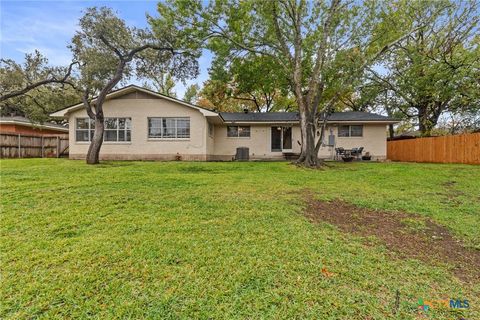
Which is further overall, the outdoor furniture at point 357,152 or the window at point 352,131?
the window at point 352,131

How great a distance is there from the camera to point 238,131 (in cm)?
1844

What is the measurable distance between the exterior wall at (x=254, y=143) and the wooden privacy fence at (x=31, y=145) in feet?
36.7

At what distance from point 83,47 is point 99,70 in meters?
1.31

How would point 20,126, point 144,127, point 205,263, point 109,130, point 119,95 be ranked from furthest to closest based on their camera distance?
1. point 20,126
2. point 109,130
3. point 144,127
4. point 119,95
5. point 205,263

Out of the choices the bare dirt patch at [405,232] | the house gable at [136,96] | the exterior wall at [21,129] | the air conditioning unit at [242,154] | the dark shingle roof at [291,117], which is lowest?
the bare dirt patch at [405,232]

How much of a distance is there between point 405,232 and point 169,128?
45.2 ft

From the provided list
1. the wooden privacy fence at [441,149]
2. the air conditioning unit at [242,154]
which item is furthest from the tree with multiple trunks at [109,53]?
the wooden privacy fence at [441,149]

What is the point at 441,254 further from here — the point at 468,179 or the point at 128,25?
the point at 128,25

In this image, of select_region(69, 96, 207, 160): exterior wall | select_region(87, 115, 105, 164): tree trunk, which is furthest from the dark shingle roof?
select_region(87, 115, 105, 164): tree trunk

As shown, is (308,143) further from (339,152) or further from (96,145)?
(96,145)

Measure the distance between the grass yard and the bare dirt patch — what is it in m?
0.12

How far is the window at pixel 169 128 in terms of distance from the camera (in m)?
15.5

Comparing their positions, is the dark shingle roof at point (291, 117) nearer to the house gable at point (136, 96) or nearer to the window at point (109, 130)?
the house gable at point (136, 96)

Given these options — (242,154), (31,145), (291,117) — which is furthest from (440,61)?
(31,145)
